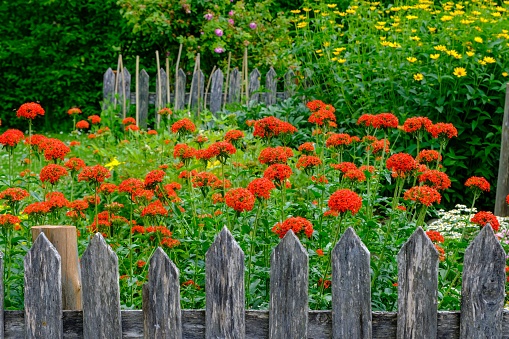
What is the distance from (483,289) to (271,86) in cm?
500

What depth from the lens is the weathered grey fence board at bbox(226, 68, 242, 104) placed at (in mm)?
7410

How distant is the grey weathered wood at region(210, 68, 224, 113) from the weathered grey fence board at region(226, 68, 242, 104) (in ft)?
0.40

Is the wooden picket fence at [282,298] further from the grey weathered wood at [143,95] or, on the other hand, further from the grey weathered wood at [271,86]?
the grey weathered wood at [143,95]

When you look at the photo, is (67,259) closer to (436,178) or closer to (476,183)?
(436,178)

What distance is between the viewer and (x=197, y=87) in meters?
7.59

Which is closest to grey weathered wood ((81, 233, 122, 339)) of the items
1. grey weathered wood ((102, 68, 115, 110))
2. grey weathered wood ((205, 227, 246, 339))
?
grey weathered wood ((205, 227, 246, 339))

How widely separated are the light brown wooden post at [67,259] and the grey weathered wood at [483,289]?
1.34 m

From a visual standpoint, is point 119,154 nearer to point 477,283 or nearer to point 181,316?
point 181,316

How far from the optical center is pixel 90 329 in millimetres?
2652

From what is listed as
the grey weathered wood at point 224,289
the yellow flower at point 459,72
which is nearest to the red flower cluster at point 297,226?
the grey weathered wood at point 224,289

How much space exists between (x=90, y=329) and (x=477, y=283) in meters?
1.33

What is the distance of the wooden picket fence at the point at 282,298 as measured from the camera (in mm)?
2553

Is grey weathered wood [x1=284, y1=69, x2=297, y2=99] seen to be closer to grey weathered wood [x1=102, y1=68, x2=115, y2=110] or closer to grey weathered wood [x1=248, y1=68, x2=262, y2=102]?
grey weathered wood [x1=248, y1=68, x2=262, y2=102]

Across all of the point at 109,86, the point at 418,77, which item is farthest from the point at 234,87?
the point at 418,77
